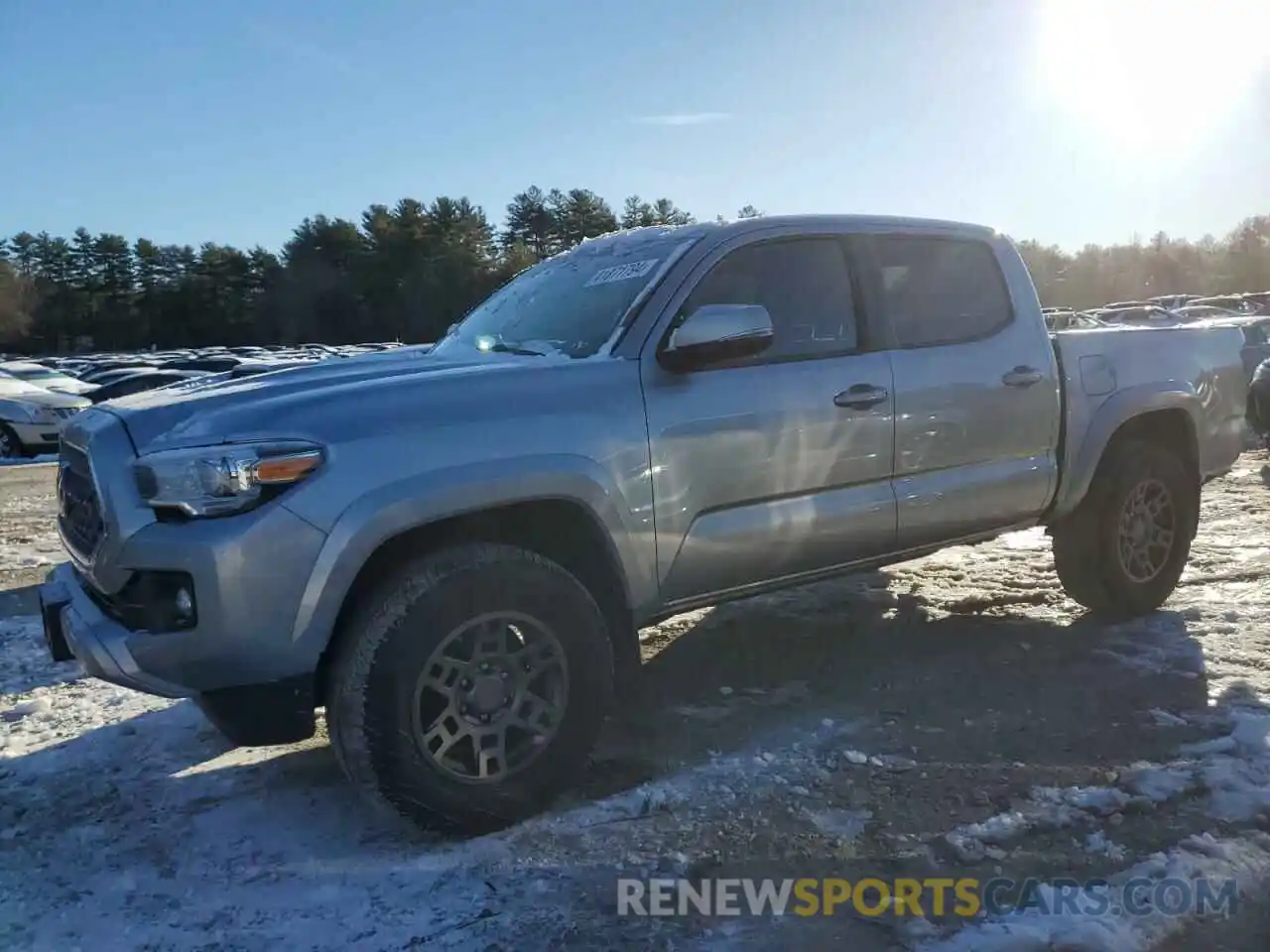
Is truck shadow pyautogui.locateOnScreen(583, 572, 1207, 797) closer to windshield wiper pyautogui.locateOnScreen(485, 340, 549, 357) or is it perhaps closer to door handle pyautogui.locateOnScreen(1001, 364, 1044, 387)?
door handle pyautogui.locateOnScreen(1001, 364, 1044, 387)

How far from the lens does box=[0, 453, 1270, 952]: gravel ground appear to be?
2693 mm

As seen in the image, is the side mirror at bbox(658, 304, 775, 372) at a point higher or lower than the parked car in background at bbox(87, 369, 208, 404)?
lower

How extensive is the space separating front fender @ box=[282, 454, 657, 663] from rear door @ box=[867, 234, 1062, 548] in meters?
1.36

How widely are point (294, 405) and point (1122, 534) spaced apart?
4025mm

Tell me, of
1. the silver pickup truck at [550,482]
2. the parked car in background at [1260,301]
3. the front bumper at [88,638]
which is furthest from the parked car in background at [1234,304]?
the front bumper at [88,638]

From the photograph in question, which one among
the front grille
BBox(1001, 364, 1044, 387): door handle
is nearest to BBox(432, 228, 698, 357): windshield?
the front grille

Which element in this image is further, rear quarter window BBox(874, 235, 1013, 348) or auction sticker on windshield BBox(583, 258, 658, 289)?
rear quarter window BBox(874, 235, 1013, 348)

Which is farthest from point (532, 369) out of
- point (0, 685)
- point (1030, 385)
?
point (0, 685)

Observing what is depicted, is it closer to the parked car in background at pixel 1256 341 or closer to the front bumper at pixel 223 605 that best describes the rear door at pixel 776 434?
the front bumper at pixel 223 605

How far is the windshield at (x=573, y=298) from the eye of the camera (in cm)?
384

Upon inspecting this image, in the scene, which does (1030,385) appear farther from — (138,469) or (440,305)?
(440,305)

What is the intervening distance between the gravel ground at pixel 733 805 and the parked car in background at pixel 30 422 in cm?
1190

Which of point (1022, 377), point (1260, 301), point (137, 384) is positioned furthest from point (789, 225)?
point (1260, 301)

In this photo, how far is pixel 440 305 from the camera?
61688mm
